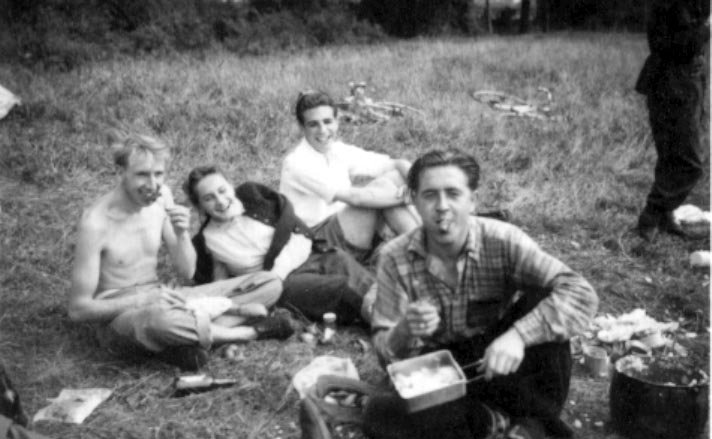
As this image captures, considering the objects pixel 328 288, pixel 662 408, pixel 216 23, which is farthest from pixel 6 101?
pixel 662 408

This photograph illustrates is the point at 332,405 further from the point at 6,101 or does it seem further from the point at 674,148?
the point at 6,101

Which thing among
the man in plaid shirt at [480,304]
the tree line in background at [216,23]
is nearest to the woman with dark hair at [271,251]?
the man in plaid shirt at [480,304]

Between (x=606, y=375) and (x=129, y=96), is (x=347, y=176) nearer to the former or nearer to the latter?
(x=606, y=375)

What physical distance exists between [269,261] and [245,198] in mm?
370

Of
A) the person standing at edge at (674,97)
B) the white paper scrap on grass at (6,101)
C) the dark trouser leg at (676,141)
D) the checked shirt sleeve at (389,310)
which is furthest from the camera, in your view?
the white paper scrap on grass at (6,101)

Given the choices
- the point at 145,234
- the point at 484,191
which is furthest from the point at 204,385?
the point at 484,191

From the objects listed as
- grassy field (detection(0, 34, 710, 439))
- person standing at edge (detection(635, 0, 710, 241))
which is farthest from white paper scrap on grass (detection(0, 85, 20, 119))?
person standing at edge (detection(635, 0, 710, 241))

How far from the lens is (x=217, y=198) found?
3650mm

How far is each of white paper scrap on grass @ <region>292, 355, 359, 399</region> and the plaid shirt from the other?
25.3 inches

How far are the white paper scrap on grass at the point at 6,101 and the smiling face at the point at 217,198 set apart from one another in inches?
175

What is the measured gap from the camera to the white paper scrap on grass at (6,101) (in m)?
7.15

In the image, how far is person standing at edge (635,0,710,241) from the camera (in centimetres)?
447

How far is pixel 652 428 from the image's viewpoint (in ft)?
8.25

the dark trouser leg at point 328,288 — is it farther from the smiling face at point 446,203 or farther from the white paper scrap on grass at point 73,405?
the smiling face at point 446,203
